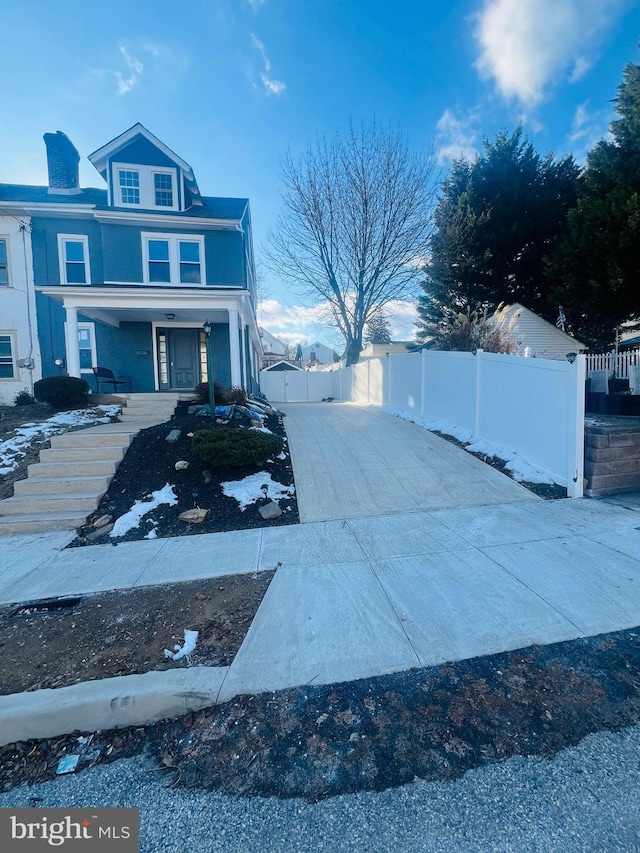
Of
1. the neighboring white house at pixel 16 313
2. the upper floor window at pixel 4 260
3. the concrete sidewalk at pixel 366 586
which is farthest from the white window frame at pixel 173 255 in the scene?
the concrete sidewalk at pixel 366 586

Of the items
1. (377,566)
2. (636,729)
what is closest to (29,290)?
(377,566)

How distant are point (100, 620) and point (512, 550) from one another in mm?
3771

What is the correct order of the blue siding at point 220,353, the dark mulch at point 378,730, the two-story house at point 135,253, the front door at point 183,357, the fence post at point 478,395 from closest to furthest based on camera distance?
the dark mulch at point 378,730 → the fence post at point 478,395 → the two-story house at point 135,253 → the front door at point 183,357 → the blue siding at point 220,353

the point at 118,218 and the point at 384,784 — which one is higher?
the point at 118,218

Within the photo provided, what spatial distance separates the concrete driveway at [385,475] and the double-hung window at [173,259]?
6.69 metres

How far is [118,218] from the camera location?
11.4m

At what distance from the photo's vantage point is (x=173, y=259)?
1178 cm

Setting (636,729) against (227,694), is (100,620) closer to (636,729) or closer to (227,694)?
(227,694)

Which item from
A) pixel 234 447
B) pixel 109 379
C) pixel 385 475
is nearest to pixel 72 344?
pixel 109 379

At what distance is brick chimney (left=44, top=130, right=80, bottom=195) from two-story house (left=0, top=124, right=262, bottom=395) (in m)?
0.03

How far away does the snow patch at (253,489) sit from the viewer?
5305mm

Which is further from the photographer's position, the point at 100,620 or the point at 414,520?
the point at 414,520

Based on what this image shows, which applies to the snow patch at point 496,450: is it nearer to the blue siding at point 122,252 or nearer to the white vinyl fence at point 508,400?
the white vinyl fence at point 508,400

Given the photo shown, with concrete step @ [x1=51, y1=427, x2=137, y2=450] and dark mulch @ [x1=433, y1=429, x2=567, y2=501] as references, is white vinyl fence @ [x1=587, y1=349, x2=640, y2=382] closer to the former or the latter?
dark mulch @ [x1=433, y1=429, x2=567, y2=501]
